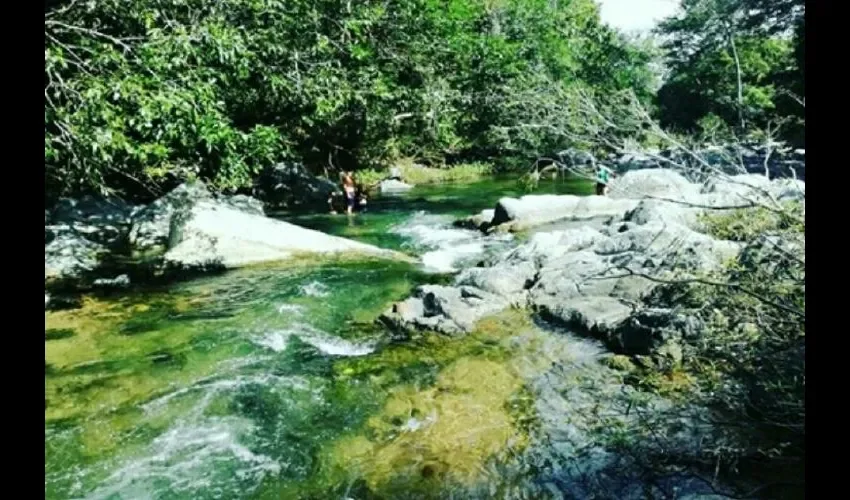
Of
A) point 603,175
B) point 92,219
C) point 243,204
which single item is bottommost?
Result: point 92,219

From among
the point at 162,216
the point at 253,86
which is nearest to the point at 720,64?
the point at 253,86

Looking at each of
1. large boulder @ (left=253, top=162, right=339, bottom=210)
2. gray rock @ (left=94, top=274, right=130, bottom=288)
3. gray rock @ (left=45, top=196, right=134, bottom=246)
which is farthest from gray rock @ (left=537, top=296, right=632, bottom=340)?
large boulder @ (left=253, top=162, right=339, bottom=210)

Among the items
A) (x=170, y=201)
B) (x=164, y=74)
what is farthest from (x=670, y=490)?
(x=170, y=201)

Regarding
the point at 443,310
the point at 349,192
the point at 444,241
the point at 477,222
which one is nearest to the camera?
the point at 443,310

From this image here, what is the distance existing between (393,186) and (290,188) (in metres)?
8.00

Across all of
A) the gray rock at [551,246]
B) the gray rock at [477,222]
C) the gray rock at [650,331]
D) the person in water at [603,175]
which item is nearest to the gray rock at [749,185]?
the person in water at [603,175]

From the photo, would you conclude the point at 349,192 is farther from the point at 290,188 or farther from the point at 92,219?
the point at 92,219

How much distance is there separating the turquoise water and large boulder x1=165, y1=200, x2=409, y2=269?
1.88 meters

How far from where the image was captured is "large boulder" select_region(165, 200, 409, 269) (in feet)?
45.8

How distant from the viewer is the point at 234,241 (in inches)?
561

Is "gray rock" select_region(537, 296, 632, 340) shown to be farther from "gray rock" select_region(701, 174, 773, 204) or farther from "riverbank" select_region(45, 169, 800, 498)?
"gray rock" select_region(701, 174, 773, 204)

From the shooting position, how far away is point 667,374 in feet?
23.6

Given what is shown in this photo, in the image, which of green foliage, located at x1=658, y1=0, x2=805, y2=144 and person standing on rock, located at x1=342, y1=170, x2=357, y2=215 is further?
green foliage, located at x1=658, y1=0, x2=805, y2=144
